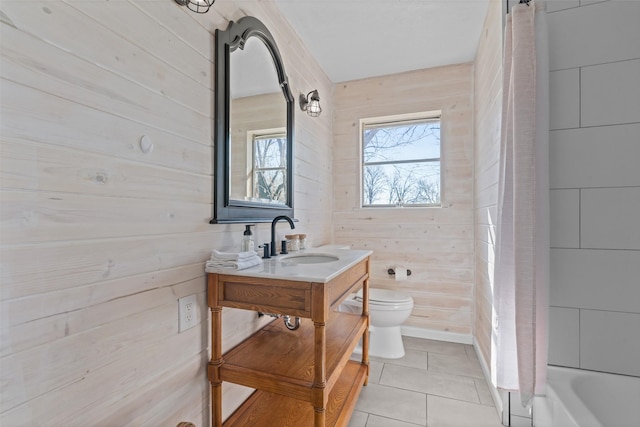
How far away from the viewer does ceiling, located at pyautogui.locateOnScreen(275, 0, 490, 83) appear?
1.88 m

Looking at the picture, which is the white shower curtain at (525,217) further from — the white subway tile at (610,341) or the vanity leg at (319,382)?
the vanity leg at (319,382)

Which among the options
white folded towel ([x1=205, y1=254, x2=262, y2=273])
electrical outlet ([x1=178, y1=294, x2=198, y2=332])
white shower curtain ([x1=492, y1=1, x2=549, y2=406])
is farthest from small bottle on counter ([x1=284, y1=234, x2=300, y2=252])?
white shower curtain ([x1=492, y1=1, x2=549, y2=406])

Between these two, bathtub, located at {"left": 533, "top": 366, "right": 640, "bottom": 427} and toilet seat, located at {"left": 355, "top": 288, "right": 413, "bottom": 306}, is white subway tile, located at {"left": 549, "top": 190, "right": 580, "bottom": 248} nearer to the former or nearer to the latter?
bathtub, located at {"left": 533, "top": 366, "right": 640, "bottom": 427}

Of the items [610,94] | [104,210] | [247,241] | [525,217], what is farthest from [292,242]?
[610,94]

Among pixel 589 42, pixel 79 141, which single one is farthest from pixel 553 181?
pixel 79 141

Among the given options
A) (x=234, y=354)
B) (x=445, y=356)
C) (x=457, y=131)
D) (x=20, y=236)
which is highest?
(x=457, y=131)

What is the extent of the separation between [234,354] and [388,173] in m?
2.13

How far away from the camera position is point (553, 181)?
4.71 feet

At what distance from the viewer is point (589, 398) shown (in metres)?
1.26

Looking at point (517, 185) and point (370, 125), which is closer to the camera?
point (517, 185)

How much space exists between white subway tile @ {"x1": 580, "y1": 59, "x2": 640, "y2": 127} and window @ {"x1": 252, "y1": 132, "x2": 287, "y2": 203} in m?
1.61

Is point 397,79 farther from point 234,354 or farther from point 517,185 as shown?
point 234,354

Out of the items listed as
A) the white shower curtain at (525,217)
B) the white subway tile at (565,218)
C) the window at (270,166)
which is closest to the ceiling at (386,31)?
the white shower curtain at (525,217)

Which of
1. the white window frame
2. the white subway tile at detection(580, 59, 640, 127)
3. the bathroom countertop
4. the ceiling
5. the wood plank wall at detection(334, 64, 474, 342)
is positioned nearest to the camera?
the bathroom countertop
